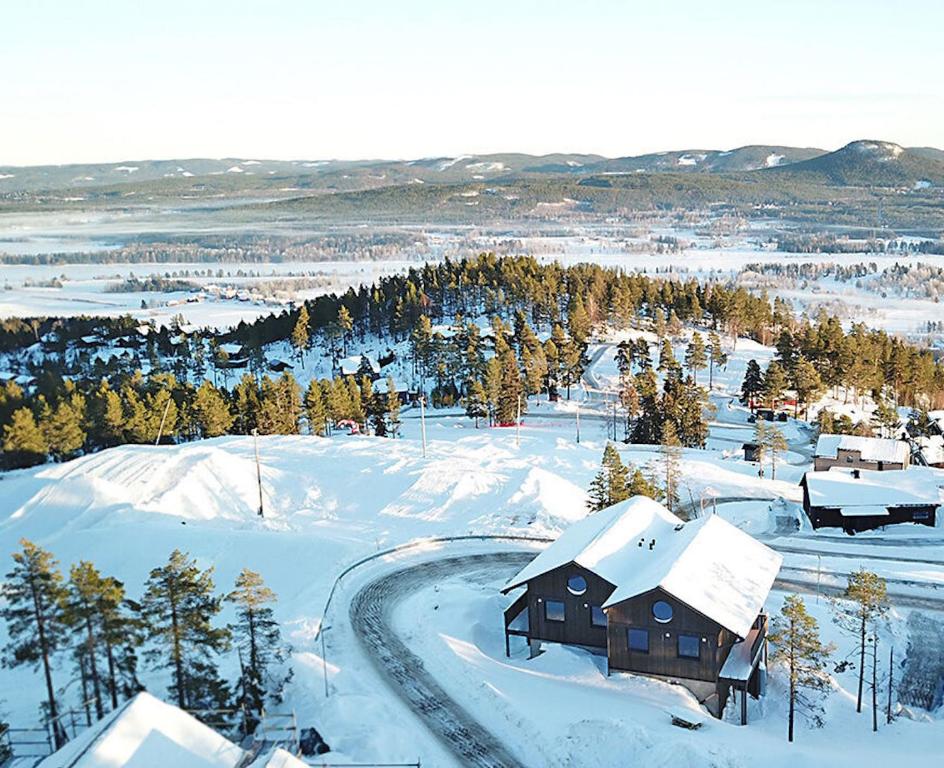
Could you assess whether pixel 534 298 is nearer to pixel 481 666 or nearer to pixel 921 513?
pixel 921 513

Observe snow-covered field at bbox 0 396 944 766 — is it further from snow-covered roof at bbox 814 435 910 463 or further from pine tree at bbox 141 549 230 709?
snow-covered roof at bbox 814 435 910 463

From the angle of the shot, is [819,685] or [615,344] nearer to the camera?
[819,685]

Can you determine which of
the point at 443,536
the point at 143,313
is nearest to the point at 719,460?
the point at 443,536

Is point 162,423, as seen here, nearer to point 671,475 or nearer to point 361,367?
point 361,367

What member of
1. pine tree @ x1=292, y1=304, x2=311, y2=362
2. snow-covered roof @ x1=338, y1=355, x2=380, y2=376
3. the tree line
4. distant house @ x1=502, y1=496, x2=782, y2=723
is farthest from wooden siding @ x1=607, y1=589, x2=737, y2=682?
pine tree @ x1=292, y1=304, x2=311, y2=362

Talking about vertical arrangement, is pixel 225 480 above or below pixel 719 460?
above

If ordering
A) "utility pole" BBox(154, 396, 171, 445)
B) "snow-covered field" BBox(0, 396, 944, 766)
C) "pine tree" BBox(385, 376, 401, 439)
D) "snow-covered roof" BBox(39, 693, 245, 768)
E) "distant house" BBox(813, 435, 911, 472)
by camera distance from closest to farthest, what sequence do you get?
"snow-covered roof" BBox(39, 693, 245, 768) < "snow-covered field" BBox(0, 396, 944, 766) < "distant house" BBox(813, 435, 911, 472) < "utility pole" BBox(154, 396, 171, 445) < "pine tree" BBox(385, 376, 401, 439)
